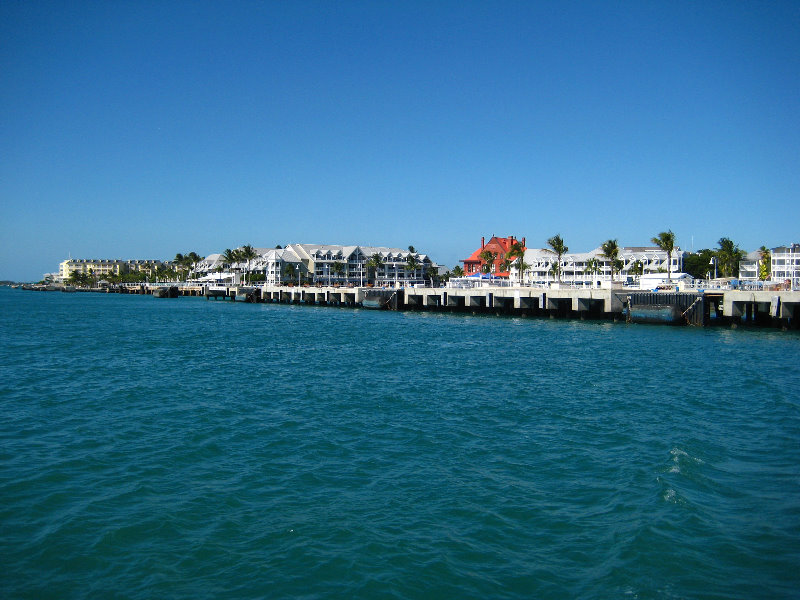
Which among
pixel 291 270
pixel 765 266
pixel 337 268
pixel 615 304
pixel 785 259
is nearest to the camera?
pixel 615 304

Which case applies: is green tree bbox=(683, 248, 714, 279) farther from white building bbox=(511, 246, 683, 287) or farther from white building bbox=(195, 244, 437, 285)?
white building bbox=(195, 244, 437, 285)

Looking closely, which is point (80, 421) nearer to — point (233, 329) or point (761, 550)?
point (761, 550)

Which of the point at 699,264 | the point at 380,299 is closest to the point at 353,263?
the point at 380,299

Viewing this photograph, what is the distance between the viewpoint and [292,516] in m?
11.0

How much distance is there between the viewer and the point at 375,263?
467 feet

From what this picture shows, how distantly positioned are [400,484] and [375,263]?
130 m

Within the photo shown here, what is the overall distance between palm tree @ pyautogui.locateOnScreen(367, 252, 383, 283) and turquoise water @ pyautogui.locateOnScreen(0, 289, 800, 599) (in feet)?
381

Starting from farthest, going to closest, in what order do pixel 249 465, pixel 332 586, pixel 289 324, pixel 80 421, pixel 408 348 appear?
pixel 289 324
pixel 408 348
pixel 80 421
pixel 249 465
pixel 332 586

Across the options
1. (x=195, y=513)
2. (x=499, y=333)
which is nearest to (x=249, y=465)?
→ (x=195, y=513)

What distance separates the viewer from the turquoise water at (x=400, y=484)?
9.12m

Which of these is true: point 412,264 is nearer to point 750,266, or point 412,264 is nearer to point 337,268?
point 337,268

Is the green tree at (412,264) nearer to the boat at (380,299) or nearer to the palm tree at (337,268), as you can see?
the palm tree at (337,268)

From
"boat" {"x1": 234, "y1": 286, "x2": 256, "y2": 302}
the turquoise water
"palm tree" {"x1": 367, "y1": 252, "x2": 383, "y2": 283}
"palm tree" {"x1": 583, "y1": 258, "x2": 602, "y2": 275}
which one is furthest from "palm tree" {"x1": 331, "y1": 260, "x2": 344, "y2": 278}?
the turquoise water

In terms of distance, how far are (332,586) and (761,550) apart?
724cm
